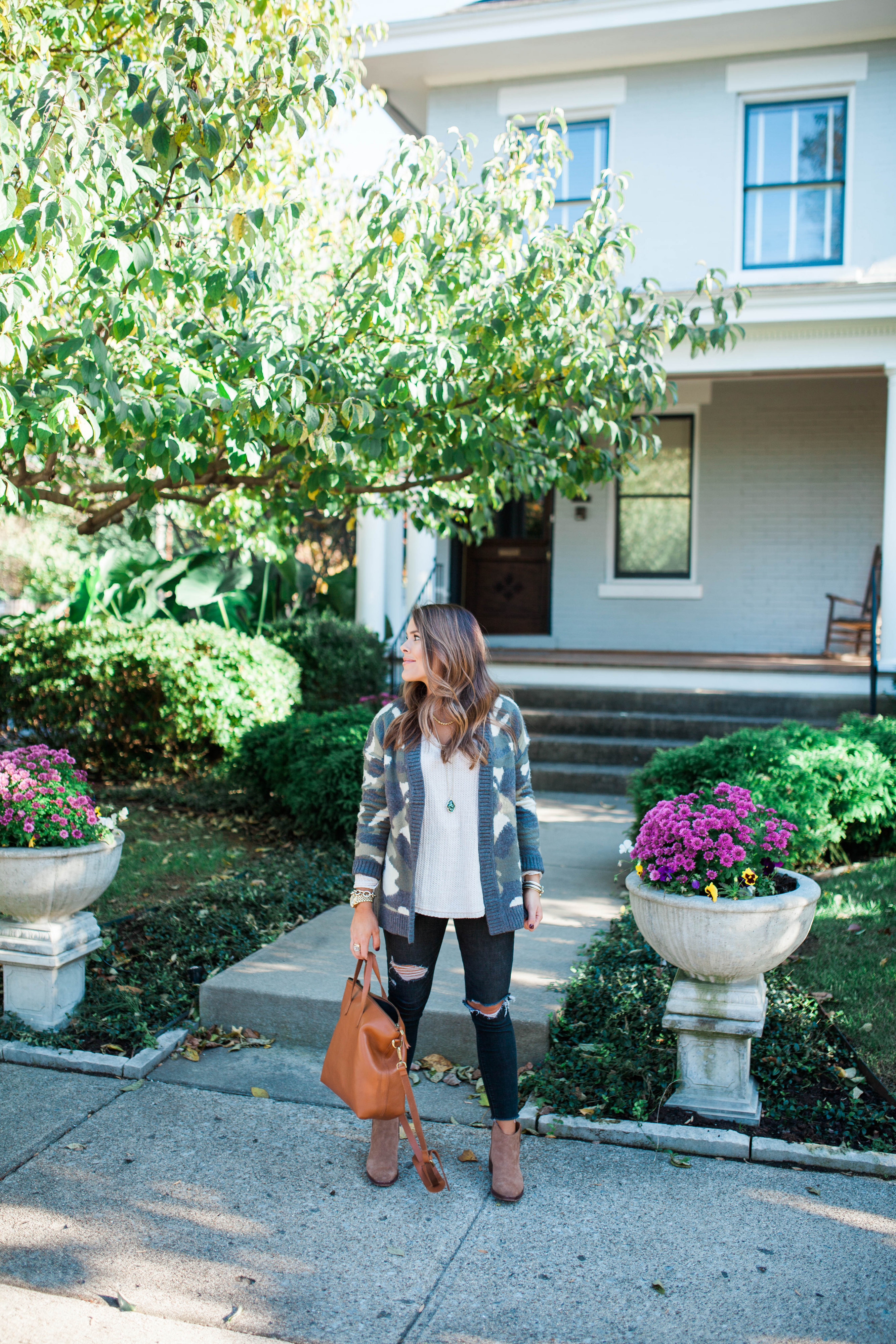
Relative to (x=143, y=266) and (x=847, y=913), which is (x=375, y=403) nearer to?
(x=143, y=266)

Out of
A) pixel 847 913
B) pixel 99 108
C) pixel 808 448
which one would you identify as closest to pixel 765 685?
pixel 808 448

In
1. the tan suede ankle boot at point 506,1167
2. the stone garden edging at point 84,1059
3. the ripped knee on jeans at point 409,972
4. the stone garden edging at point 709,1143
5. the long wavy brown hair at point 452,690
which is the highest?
the long wavy brown hair at point 452,690

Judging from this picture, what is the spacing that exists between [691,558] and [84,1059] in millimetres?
9552

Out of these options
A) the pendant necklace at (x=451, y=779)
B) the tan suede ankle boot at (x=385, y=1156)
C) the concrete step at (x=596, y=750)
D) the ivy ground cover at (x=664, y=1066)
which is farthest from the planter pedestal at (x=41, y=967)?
the concrete step at (x=596, y=750)

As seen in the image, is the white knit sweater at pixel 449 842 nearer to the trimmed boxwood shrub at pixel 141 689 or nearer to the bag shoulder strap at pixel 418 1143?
the bag shoulder strap at pixel 418 1143

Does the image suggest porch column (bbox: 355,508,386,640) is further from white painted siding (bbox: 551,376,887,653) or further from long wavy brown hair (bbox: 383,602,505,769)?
long wavy brown hair (bbox: 383,602,505,769)

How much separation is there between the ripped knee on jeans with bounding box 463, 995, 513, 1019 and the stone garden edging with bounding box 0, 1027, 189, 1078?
1473 mm

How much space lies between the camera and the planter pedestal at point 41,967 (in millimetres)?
4062

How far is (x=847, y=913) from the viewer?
523 cm

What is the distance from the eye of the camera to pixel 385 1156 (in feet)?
10.2

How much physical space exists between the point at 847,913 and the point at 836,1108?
1.91 meters

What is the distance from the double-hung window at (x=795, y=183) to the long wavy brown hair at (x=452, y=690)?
885 centimetres

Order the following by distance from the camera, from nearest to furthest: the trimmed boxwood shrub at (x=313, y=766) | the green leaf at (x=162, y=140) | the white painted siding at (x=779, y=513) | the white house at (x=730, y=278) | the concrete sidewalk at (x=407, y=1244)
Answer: the concrete sidewalk at (x=407, y=1244) → the green leaf at (x=162, y=140) → the trimmed boxwood shrub at (x=313, y=766) → the white house at (x=730, y=278) → the white painted siding at (x=779, y=513)

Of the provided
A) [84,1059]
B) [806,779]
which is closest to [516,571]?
[806,779]
